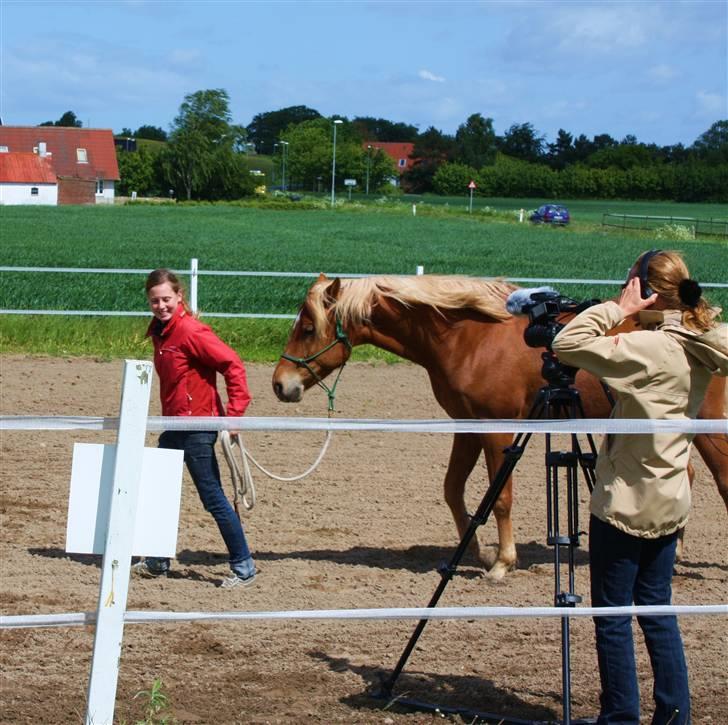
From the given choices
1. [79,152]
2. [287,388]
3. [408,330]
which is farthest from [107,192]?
[287,388]

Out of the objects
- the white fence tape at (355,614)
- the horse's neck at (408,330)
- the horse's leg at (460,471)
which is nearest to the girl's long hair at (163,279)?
the horse's neck at (408,330)

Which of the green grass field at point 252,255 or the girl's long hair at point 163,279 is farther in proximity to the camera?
the green grass field at point 252,255

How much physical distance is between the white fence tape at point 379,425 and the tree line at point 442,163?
81980 mm

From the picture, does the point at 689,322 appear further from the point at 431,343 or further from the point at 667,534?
the point at 431,343

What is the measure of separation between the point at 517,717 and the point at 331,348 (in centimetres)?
245

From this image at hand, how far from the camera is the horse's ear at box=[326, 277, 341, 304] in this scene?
598 centimetres

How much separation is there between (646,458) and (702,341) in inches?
16.3

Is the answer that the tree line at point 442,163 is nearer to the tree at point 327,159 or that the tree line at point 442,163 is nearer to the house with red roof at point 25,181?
the tree at point 327,159

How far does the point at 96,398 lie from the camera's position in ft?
35.6

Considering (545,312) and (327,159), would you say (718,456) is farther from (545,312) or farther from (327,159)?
(327,159)

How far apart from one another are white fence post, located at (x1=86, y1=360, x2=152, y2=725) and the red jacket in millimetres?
2215

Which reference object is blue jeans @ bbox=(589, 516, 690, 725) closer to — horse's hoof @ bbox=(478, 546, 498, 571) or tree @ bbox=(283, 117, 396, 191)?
horse's hoof @ bbox=(478, 546, 498, 571)

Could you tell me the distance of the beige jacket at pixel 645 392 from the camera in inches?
137

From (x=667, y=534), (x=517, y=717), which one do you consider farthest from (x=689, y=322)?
(x=517, y=717)
